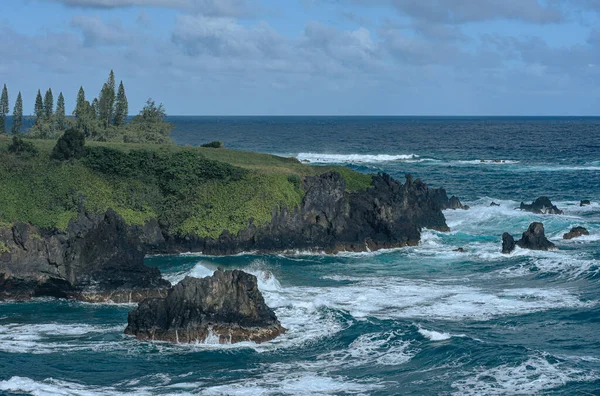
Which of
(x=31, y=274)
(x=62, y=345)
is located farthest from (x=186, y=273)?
(x=62, y=345)

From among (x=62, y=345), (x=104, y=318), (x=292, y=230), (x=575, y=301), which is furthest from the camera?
(x=292, y=230)

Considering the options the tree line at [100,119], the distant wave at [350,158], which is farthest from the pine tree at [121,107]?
the distant wave at [350,158]

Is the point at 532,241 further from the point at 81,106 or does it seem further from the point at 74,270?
the point at 81,106

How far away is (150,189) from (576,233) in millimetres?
33869

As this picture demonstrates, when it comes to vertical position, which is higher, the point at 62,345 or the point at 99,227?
the point at 99,227

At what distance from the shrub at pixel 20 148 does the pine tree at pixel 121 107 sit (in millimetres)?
43025

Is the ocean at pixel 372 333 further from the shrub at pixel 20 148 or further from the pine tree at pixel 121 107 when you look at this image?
the pine tree at pixel 121 107

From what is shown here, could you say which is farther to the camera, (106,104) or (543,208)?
(106,104)

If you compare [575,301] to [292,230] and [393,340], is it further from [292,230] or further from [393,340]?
[292,230]

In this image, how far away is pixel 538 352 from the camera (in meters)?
36.7

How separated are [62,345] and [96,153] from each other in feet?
99.9

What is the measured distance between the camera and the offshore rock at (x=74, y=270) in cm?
4759

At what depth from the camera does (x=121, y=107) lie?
111 metres

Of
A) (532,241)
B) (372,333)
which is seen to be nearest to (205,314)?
(372,333)
